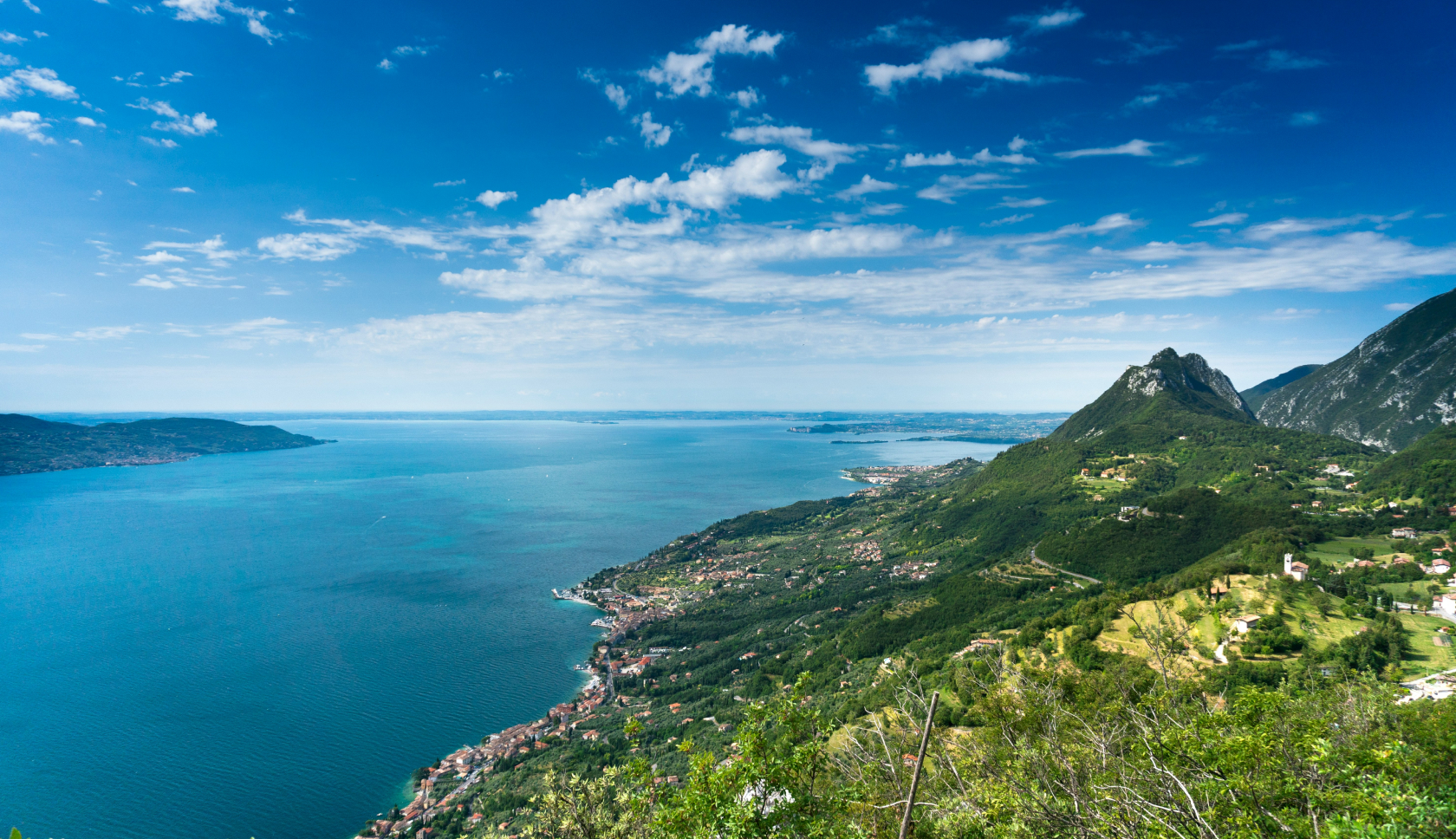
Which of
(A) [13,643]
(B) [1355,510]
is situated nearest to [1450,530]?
(B) [1355,510]

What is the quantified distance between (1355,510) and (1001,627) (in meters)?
40.2

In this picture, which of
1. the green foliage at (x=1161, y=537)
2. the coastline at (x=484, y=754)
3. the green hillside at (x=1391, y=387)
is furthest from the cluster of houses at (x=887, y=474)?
the coastline at (x=484, y=754)

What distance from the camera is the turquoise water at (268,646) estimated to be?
29719 millimetres

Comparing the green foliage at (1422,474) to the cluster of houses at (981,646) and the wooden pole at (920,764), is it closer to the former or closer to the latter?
the cluster of houses at (981,646)

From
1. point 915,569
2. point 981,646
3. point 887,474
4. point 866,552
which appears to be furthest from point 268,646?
point 887,474

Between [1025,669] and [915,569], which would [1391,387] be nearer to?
[915,569]

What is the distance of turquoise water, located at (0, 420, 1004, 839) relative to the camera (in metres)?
29.7

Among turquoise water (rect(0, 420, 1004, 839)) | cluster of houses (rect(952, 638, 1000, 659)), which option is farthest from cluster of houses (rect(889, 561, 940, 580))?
turquoise water (rect(0, 420, 1004, 839))

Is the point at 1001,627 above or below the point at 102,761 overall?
above

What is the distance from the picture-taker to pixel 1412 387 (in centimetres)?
9388

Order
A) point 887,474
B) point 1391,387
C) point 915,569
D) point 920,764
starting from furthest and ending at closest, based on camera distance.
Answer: point 887,474, point 1391,387, point 915,569, point 920,764

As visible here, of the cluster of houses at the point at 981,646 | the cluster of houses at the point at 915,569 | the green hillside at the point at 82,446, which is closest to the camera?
the cluster of houses at the point at 981,646

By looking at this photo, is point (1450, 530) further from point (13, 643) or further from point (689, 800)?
point (13, 643)

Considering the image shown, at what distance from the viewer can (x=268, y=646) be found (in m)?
46.7
